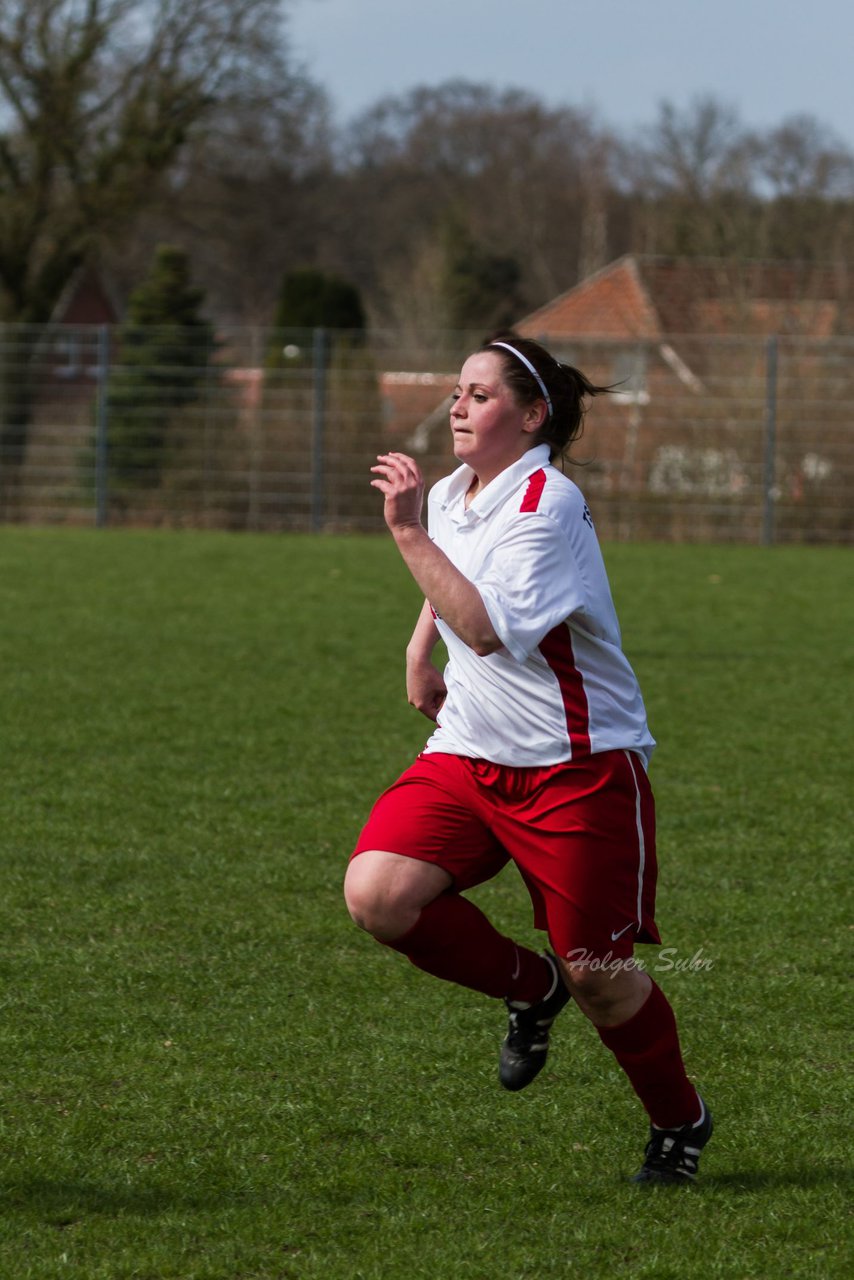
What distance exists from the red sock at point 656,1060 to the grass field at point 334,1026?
0.16 meters

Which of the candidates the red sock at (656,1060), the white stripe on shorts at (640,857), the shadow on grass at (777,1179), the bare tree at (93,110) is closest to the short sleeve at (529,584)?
the white stripe on shorts at (640,857)

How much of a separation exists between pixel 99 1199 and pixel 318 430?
20103 millimetres

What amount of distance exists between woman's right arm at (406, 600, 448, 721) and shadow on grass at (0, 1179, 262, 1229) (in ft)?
3.70

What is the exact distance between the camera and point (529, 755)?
3402 millimetres

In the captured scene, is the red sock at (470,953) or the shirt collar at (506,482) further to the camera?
the red sock at (470,953)

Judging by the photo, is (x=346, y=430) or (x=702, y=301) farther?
(x=702, y=301)

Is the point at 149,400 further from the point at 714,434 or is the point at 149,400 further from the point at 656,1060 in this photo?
the point at 656,1060

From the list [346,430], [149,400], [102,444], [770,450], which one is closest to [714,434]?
[770,450]

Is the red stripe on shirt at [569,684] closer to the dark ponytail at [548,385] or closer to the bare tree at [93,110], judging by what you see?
the dark ponytail at [548,385]

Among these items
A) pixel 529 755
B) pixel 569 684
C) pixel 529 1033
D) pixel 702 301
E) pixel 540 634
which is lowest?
pixel 529 1033

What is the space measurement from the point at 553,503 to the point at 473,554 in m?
0.21

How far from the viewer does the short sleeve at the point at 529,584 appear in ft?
10.6

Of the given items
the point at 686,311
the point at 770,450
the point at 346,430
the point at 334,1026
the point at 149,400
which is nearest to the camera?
the point at 334,1026

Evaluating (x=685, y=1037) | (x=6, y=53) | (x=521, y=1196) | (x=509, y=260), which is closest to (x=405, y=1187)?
(x=521, y=1196)
